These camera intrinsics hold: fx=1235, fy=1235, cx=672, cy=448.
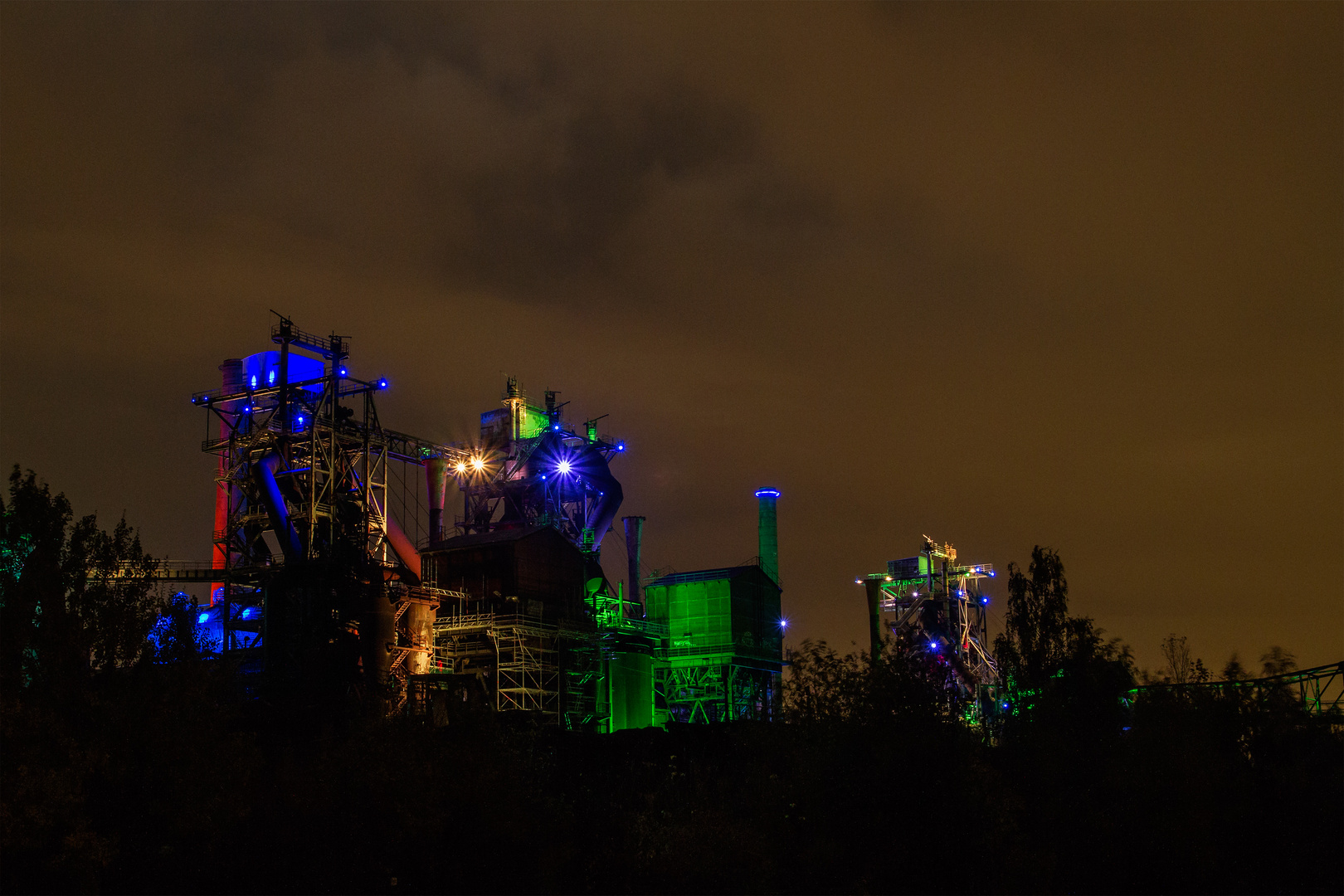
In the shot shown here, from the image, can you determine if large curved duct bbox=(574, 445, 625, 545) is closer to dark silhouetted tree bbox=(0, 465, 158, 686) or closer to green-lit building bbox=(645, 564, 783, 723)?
green-lit building bbox=(645, 564, 783, 723)

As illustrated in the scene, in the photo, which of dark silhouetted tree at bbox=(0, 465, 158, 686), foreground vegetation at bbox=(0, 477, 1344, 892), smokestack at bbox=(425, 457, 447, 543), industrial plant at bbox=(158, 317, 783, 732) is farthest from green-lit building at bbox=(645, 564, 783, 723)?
dark silhouetted tree at bbox=(0, 465, 158, 686)

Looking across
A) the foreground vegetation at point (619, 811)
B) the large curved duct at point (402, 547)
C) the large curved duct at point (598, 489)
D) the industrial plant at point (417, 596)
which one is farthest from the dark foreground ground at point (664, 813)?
the large curved duct at point (598, 489)

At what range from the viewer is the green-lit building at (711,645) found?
78.3 m

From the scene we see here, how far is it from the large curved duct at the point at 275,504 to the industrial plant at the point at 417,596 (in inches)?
4.0

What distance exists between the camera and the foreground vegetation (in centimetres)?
3331

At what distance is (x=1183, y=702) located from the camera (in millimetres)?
47094

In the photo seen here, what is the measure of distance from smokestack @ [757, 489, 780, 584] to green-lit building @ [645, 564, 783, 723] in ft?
32.6

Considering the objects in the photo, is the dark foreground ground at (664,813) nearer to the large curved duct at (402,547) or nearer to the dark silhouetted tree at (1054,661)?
the dark silhouetted tree at (1054,661)

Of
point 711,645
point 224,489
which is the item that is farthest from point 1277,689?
point 224,489

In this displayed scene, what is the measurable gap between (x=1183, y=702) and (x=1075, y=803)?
863 cm

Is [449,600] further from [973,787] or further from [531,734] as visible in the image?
[973,787]

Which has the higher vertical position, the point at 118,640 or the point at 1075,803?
the point at 118,640

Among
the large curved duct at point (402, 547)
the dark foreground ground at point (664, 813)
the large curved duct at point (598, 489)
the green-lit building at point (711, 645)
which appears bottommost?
the dark foreground ground at point (664, 813)

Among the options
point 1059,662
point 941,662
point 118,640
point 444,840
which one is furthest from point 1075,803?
point 118,640
